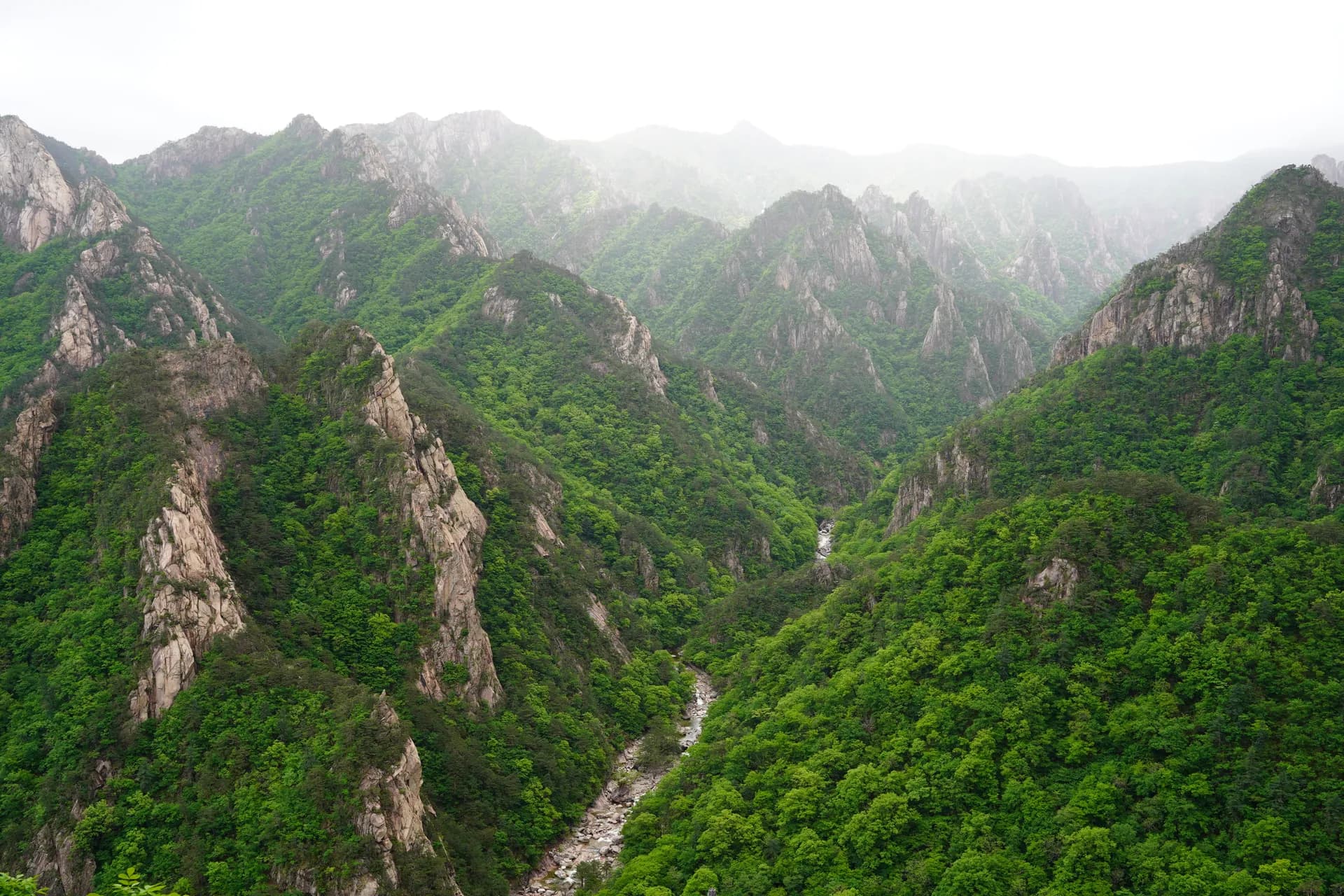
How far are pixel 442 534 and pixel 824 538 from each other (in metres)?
92.5

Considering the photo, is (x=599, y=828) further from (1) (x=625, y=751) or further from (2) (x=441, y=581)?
(2) (x=441, y=581)

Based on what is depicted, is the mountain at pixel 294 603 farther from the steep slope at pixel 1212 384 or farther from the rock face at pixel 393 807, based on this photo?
the steep slope at pixel 1212 384

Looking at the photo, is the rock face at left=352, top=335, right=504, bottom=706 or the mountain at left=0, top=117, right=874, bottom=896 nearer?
Result: the mountain at left=0, top=117, right=874, bottom=896

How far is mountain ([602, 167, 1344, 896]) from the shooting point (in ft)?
220

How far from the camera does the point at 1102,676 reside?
7919 centimetres

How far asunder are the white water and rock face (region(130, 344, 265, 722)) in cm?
9885

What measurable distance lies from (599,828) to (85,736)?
4570cm

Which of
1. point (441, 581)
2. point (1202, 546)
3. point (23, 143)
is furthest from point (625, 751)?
point (23, 143)

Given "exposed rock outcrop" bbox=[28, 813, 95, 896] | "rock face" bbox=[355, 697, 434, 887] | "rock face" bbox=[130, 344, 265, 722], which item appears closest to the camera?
"exposed rock outcrop" bbox=[28, 813, 95, 896]

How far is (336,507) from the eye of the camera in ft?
339

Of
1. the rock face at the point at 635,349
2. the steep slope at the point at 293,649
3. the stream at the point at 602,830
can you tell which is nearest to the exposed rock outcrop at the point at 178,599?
the steep slope at the point at 293,649

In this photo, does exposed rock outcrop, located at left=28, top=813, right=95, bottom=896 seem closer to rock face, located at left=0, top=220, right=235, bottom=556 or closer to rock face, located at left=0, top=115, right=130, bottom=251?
rock face, located at left=0, top=220, right=235, bottom=556

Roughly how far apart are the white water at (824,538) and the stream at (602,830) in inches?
2376

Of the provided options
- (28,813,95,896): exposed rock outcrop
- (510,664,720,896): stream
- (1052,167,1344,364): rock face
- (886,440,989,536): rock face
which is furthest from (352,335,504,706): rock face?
(1052,167,1344,364): rock face
